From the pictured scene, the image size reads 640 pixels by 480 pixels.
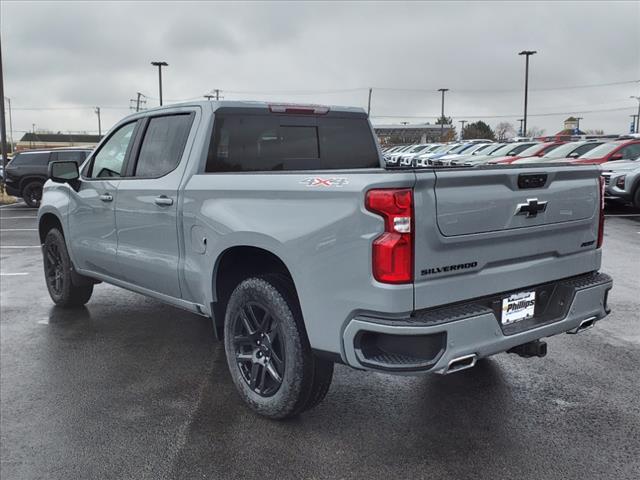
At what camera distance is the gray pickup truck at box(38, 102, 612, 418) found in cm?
289

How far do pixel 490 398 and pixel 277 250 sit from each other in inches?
70.8

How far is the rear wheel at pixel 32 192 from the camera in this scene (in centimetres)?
1888

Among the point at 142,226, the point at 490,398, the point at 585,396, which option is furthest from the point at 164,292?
the point at 585,396

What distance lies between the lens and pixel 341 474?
10.1ft

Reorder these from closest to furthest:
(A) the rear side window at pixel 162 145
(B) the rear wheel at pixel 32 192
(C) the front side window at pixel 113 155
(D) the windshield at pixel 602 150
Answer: (A) the rear side window at pixel 162 145, (C) the front side window at pixel 113 155, (D) the windshield at pixel 602 150, (B) the rear wheel at pixel 32 192

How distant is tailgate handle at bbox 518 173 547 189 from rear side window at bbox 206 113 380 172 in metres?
1.86

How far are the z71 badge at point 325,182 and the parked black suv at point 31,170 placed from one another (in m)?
17.1

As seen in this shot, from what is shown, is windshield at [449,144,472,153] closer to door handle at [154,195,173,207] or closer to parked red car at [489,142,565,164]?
parked red car at [489,142,565,164]

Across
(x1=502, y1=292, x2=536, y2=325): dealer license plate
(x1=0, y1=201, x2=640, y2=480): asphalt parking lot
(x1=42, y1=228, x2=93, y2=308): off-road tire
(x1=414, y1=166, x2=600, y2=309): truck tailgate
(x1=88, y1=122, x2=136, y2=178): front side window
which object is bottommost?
(x1=0, y1=201, x2=640, y2=480): asphalt parking lot

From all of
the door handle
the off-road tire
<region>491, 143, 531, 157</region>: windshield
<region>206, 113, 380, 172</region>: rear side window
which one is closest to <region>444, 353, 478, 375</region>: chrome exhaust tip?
<region>206, 113, 380, 172</region>: rear side window

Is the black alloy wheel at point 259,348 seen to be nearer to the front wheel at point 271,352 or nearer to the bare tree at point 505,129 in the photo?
the front wheel at point 271,352

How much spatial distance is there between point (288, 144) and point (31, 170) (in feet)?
54.3

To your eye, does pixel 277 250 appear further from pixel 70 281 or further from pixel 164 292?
pixel 70 281

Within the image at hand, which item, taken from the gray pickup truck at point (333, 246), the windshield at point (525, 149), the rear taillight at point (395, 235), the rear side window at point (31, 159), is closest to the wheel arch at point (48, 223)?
the gray pickup truck at point (333, 246)
